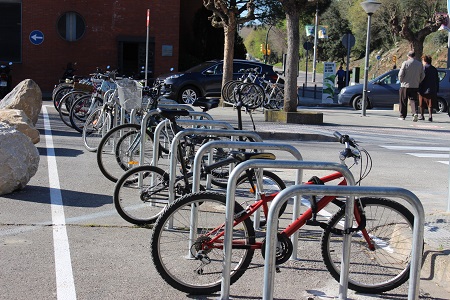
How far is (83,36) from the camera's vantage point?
31.7 m

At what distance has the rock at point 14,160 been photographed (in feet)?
27.8

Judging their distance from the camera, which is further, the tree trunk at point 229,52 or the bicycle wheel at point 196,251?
the tree trunk at point 229,52

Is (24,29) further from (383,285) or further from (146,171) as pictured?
(383,285)

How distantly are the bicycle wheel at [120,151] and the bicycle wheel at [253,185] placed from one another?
178 centimetres

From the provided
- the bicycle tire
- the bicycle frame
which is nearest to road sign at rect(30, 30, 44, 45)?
the bicycle tire

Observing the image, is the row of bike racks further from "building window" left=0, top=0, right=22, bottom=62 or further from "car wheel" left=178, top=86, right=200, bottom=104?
"building window" left=0, top=0, right=22, bottom=62

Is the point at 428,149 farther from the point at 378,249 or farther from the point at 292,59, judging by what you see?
the point at 378,249

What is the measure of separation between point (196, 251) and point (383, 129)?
13410 millimetres

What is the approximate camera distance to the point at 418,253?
4.52 meters

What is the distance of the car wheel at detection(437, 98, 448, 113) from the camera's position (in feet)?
82.1

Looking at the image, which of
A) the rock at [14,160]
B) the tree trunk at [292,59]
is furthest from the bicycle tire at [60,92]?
the rock at [14,160]

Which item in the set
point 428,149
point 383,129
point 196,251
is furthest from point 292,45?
point 196,251

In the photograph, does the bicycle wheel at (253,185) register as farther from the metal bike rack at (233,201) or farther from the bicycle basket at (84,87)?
the bicycle basket at (84,87)

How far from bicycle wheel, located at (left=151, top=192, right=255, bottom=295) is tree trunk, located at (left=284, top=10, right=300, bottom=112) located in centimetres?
1251
